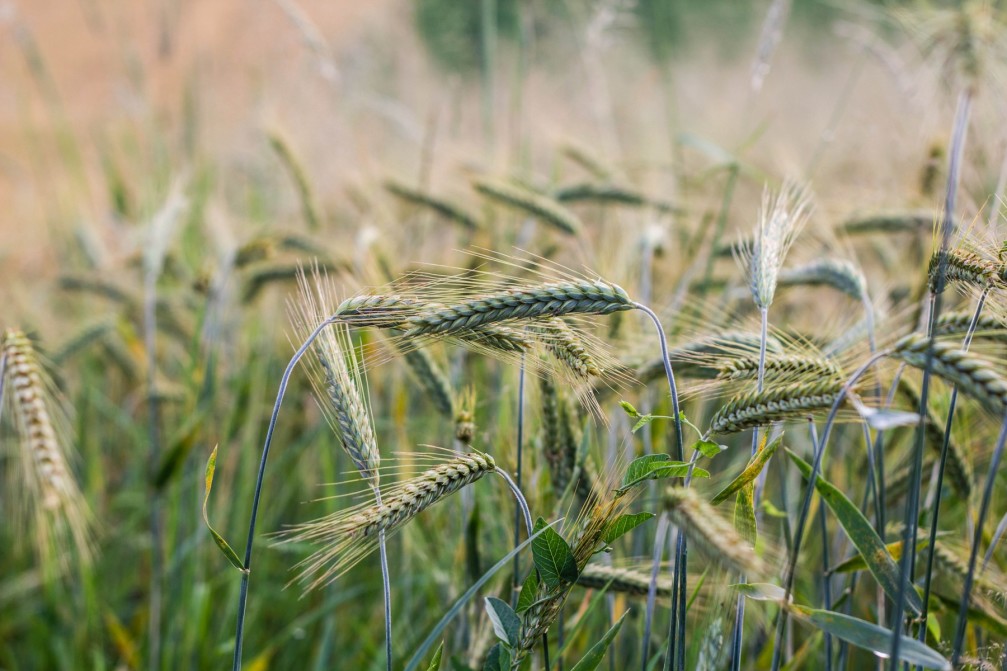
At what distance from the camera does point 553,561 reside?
3.03 feet

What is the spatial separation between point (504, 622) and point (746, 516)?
13.5 inches

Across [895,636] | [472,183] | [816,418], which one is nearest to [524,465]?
[816,418]

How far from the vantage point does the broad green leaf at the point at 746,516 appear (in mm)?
950

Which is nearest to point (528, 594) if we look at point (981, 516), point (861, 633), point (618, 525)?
point (618, 525)

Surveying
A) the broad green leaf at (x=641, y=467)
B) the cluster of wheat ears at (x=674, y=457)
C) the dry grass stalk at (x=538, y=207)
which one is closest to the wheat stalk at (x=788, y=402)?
the cluster of wheat ears at (x=674, y=457)

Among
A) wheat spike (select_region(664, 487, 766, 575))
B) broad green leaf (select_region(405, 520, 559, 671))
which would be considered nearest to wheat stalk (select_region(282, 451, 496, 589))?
broad green leaf (select_region(405, 520, 559, 671))

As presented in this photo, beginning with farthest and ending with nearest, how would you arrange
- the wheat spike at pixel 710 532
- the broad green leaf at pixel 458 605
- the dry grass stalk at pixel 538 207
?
the dry grass stalk at pixel 538 207 < the broad green leaf at pixel 458 605 < the wheat spike at pixel 710 532

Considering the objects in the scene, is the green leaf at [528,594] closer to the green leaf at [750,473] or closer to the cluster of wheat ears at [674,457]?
the cluster of wheat ears at [674,457]

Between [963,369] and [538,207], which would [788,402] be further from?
[538,207]

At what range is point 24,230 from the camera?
4.71 metres

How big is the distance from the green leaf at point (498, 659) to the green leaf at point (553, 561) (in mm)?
147

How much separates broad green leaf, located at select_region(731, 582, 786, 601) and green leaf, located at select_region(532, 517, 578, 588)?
0.64ft

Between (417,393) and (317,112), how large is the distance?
433cm

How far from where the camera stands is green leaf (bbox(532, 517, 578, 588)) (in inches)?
35.9
